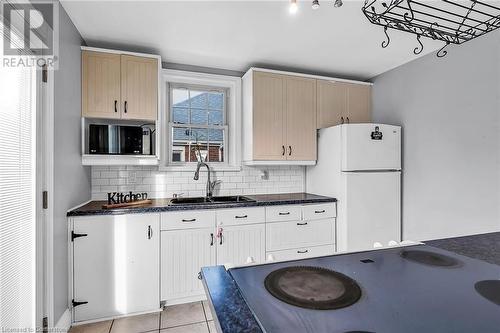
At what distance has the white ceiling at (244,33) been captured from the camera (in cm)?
200

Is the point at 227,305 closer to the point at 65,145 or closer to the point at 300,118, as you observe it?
the point at 65,145

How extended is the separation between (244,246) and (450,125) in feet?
7.59

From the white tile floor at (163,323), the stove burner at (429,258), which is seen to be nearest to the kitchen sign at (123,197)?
the white tile floor at (163,323)

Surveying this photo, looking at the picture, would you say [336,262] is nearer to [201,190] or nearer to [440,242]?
[440,242]

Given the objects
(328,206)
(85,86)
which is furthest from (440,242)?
(85,86)

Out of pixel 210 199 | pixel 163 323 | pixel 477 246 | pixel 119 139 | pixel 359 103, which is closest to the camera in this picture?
pixel 477 246

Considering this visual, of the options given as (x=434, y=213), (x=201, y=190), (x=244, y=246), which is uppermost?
(x=201, y=190)

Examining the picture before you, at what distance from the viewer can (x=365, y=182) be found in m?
2.83

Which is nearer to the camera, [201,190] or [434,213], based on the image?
[434,213]

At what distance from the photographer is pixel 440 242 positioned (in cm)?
134

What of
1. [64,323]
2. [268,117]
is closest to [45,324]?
[64,323]

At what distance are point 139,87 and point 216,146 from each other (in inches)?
43.5

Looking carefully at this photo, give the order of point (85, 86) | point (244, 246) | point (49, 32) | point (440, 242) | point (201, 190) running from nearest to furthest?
1. point (440, 242)
2. point (49, 32)
3. point (85, 86)
4. point (244, 246)
5. point (201, 190)

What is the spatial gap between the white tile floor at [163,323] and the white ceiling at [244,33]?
8.22ft
